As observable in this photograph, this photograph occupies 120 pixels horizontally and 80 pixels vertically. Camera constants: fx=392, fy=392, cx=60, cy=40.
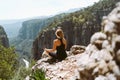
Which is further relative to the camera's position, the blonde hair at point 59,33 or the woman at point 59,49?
the woman at point 59,49

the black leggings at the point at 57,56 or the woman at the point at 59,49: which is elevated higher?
the woman at the point at 59,49

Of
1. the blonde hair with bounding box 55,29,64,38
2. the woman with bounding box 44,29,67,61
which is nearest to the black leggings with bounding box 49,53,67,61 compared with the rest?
the woman with bounding box 44,29,67,61

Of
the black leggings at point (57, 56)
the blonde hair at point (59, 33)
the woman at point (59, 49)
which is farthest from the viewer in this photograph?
the black leggings at point (57, 56)

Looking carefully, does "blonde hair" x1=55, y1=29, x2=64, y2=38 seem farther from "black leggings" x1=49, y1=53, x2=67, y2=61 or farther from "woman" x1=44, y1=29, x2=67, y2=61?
"black leggings" x1=49, y1=53, x2=67, y2=61

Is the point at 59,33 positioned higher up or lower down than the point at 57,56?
higher up

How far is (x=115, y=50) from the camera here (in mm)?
6078

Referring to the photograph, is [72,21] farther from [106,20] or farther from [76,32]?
[106,20]

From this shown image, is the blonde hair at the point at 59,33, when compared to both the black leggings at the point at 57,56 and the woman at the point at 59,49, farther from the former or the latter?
the black leggings at the point at 57,56

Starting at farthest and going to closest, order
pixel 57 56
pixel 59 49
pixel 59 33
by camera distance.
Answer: pixel 57 56 → pixel 59 49 → pixel 59 33

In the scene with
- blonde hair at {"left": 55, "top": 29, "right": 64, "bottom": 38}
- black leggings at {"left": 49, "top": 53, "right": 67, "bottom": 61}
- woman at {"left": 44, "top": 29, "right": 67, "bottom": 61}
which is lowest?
black leggings at {"left": 49, "top": 53, "right": 67, "bottom": 61}

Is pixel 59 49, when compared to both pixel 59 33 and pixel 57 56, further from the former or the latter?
pixel 59 33

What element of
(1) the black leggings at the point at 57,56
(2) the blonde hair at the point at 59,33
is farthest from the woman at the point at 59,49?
(2) the blonde hair at the point at 59,33

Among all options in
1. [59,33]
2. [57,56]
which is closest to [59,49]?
[57,56]

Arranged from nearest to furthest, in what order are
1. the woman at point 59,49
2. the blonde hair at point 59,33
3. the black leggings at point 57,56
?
the blonde hair at point 59,33, the woman at point 59,49, the black leggings at point 57,56
